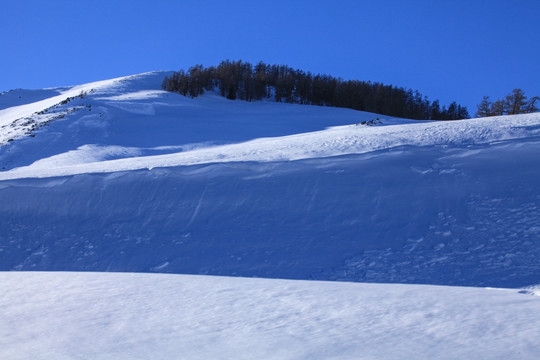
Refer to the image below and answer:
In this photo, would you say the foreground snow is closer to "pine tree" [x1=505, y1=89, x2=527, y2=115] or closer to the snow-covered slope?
the snow-covered slope

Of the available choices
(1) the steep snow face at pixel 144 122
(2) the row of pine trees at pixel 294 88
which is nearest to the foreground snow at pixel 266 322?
(1) the steep snow face at pixel 144 122

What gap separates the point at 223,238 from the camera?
6488mm

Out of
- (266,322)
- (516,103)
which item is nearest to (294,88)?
(516,103)

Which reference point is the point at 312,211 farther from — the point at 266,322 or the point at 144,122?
the point at 144,122

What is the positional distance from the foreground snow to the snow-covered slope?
2.09 m

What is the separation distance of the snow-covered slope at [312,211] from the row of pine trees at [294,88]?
78.0 feet

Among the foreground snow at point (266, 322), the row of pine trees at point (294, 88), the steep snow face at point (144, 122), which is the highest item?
the row of pine trees at point (294, 88)

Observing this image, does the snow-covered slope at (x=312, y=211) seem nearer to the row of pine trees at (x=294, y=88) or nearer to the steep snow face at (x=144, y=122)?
the steep snow face at (x=144, y=122)

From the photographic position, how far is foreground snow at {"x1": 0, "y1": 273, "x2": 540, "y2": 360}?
2305 millimetres

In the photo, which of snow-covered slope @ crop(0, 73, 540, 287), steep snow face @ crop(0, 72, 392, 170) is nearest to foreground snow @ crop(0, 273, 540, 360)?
snow-covered slope @ crop(0, 73, 540, 287)

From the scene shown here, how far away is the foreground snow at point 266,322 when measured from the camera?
7.56 feet

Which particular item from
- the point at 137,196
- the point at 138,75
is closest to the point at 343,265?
the point at 137,196

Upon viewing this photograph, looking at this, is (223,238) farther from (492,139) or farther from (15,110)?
(15,110)

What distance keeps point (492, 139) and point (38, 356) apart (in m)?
8.14
